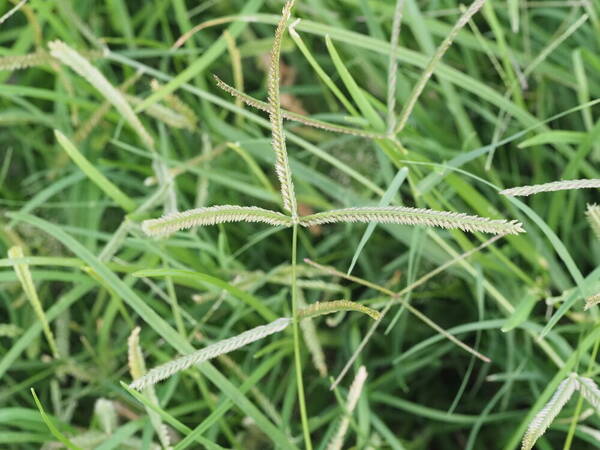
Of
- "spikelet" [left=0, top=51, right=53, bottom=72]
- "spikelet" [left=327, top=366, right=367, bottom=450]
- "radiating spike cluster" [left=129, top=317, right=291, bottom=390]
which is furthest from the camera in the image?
"spikelet" [left=0, top=51, right=53, bottom=72]

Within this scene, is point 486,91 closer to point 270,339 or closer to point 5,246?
point 270,339

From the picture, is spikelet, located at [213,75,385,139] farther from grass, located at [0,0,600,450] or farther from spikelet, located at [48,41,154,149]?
spikelet, located at [48,41,154,149]

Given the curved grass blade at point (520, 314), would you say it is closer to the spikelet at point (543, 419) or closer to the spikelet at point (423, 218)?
the spikelet at point (543, 419)

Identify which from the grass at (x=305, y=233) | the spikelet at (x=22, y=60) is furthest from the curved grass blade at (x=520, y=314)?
the spikelet at (x=22, y=60)

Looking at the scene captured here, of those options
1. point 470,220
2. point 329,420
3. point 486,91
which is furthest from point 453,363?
point 470,220

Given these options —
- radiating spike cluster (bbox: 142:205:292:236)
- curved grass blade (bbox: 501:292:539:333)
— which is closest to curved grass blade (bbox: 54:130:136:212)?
radiating spike cluster (bbox: 142:205:292:236)

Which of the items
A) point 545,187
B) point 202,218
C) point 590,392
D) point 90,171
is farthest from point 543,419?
point 90,171
